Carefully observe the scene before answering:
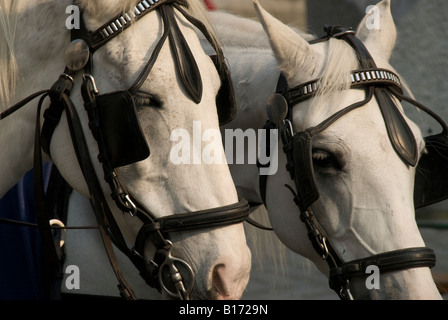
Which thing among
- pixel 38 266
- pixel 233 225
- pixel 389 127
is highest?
pixel 389 127

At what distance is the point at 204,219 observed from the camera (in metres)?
1.48

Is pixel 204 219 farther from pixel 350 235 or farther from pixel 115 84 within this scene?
pixel 350 235

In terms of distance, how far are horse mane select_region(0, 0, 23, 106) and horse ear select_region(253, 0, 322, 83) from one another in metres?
0.70

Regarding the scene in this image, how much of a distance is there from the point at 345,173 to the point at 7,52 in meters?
0.94

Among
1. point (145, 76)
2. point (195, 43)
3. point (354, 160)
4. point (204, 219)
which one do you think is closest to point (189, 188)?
point (204, 219)

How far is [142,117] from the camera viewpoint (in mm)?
1545

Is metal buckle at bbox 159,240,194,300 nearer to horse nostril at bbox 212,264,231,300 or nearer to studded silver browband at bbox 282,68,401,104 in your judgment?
horse nostril at bbox 212,264,231,300

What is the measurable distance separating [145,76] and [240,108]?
673 millimetres

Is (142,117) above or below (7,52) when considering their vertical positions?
below

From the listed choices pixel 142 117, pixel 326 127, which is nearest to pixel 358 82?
pixel 326 127

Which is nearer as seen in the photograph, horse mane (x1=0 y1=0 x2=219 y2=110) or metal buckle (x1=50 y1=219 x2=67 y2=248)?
horse mane (x1=0 y1=0 x2=219 y2=110)

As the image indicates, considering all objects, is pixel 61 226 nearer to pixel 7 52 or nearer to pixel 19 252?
pixel 19 252

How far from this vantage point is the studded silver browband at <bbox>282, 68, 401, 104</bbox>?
6.18 ft

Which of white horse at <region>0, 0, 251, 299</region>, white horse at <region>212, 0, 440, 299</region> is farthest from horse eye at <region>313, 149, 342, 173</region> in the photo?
white horse at <region>0, 0, 251, 299</region>
